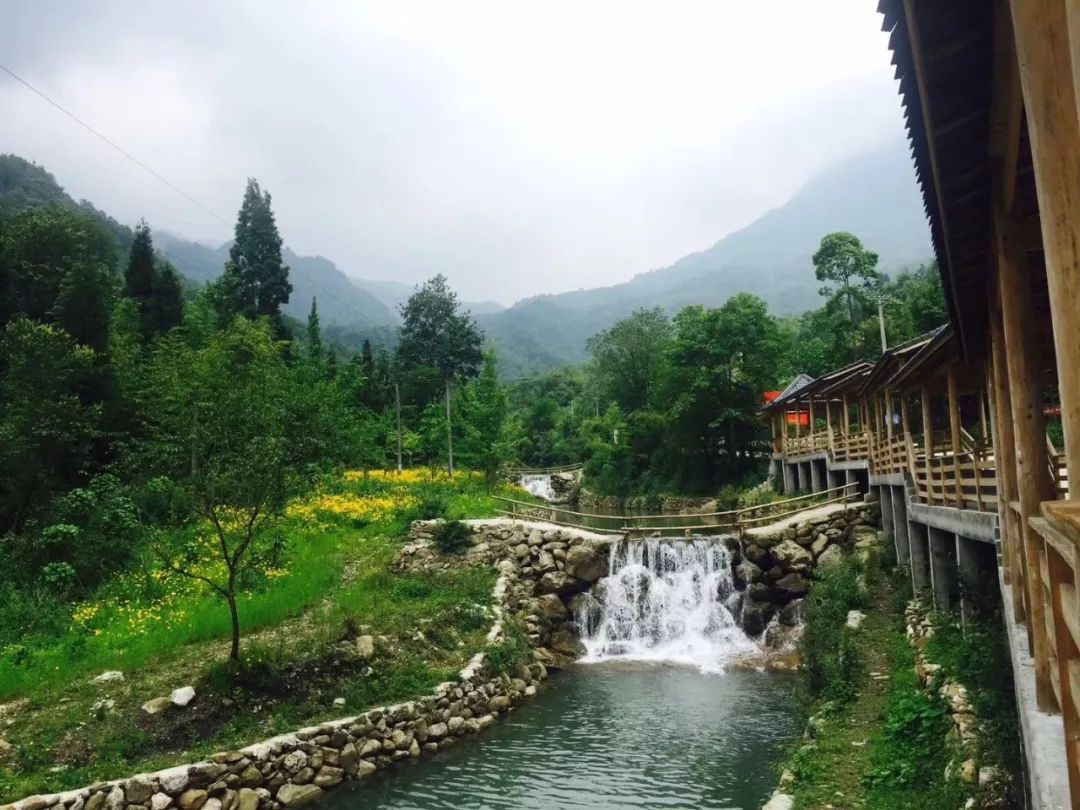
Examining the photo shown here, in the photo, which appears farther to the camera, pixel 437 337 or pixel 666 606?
pixel 437 337

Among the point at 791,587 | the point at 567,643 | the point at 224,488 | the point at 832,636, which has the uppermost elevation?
the point at 224,488

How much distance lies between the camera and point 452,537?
19.5m

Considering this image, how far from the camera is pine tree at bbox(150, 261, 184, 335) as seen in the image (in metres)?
34.7

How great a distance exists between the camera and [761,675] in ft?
50.3

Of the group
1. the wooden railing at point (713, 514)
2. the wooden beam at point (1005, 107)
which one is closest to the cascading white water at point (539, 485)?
the wooden railing at point (713, 514)

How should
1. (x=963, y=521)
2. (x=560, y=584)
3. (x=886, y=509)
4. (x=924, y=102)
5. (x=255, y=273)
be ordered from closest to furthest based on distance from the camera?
(x=924, y=102), (x=963, y=521), (x=560, y=584), (x=886, y=509), (x=255, y=273)

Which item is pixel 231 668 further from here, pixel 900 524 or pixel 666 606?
pixel 900 524

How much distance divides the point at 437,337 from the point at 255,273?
46.6 feet

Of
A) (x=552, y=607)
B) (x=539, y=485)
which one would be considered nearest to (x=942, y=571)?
(x=552, y=607)

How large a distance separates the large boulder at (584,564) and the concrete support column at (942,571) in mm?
8414

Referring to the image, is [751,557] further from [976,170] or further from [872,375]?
[976,170]

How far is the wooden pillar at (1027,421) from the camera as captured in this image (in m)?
4.98

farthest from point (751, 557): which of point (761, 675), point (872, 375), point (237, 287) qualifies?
point (237, 287)

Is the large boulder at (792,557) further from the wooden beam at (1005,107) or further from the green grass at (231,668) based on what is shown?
the wooden beam at (1005,107)
